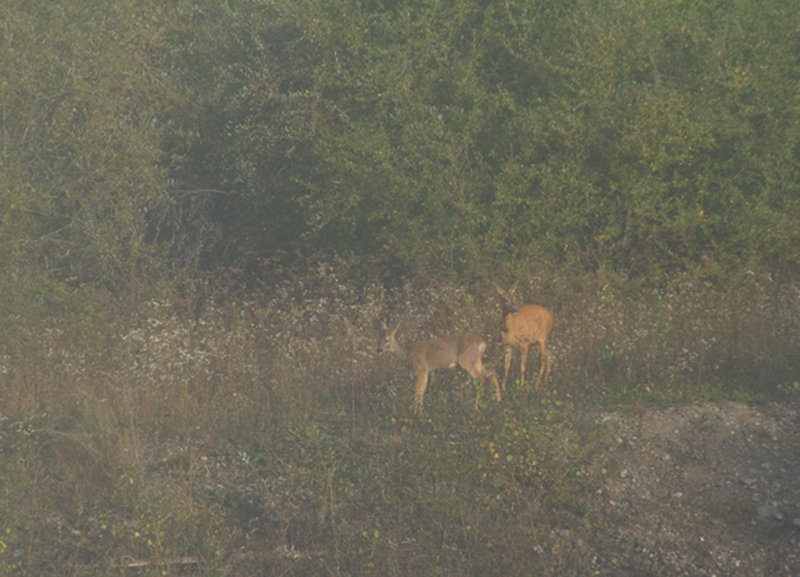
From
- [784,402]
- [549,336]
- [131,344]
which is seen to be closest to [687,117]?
[549,336]

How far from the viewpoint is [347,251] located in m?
11.8

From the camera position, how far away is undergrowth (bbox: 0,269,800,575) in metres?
5.51

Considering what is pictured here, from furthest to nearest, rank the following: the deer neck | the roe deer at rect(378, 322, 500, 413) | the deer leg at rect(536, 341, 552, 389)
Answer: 1. the deer neck
2. the deer leg at rect(536, 341, 552, 389)
3. the roe deer at rect(378, 322, 500, 413)

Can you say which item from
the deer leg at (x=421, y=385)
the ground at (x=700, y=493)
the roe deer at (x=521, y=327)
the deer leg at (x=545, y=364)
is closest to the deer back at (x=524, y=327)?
the roe deer at (x=521, y=327)

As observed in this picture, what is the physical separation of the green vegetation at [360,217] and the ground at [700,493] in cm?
41

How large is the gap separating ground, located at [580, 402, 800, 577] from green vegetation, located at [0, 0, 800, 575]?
0.41m

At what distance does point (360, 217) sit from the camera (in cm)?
1150

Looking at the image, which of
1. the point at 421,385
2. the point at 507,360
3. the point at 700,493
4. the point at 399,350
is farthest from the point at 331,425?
the point at 700,493

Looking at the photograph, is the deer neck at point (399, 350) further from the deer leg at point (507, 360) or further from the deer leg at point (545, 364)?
the deer leg at point (545, 364)

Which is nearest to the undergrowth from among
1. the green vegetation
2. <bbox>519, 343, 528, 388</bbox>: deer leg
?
the green vegetation

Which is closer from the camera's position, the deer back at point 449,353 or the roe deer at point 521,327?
the deer back at point 449,353

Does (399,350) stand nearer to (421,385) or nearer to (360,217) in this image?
(421,385)

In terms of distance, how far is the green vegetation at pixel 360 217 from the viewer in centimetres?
771

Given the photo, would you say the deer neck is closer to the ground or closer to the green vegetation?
the green vegetation
